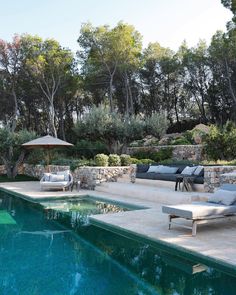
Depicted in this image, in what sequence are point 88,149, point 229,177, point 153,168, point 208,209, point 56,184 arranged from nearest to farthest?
point 208,209 < point 229,177 < point 56,184 < point 153,168 < point 88,149

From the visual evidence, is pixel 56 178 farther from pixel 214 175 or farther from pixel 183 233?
pixel 183 233

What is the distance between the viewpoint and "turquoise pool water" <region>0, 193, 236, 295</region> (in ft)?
15.7

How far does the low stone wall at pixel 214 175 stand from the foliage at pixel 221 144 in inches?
186

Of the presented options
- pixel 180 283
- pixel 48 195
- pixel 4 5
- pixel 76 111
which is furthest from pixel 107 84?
pixel 180 283

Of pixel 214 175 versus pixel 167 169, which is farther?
pixel 167 169

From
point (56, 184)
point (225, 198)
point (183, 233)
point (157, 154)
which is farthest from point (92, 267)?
point (157, 154)

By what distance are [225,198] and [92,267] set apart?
3.42m

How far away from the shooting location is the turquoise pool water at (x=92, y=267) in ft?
15.7

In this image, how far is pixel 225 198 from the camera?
7.46 meters

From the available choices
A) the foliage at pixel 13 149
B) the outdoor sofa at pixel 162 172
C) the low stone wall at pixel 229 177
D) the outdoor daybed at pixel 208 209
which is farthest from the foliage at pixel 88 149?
the outdoor daybed at pixel 208 209

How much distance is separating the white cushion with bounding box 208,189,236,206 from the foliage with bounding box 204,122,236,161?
322 inches

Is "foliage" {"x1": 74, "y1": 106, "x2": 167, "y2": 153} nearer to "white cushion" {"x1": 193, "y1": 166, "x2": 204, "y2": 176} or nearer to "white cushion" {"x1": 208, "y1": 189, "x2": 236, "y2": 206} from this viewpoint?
"white cushion" {"x1": 193, "y1": 166, "x2": 204, "y2": 176}

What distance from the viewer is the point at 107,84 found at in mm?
31844

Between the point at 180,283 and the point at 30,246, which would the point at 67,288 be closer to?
the point at 180,283
